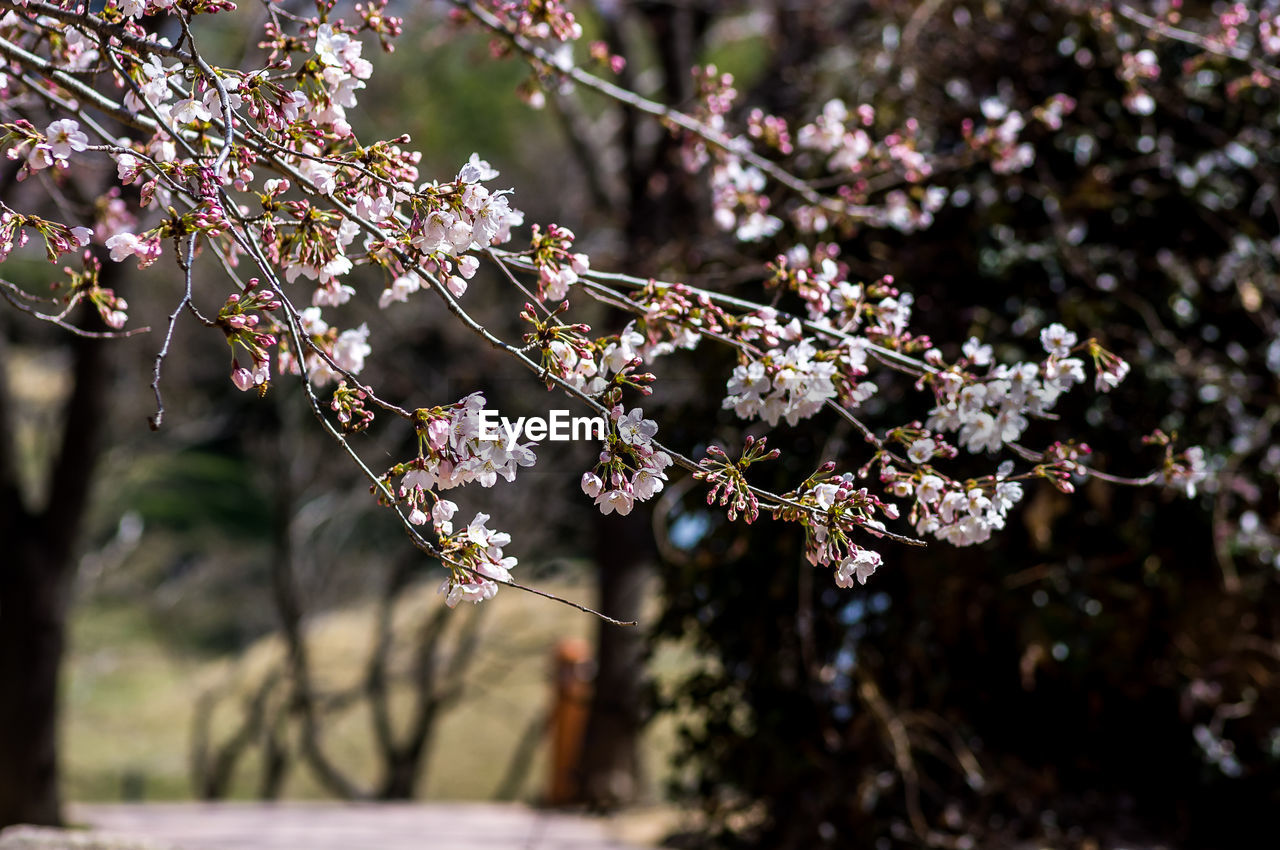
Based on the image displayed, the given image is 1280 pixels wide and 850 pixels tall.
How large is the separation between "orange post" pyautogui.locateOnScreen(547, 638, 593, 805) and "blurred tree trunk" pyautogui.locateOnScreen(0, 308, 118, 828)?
7.35ft

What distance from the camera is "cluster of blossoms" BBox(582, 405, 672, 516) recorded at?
137 centimetres

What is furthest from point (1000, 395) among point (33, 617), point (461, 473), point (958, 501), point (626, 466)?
point (33, 617)

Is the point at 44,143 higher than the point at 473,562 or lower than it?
higher

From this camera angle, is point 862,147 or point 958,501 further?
point 862,147

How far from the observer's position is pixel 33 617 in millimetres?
4281

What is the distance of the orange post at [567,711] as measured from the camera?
5594 mm

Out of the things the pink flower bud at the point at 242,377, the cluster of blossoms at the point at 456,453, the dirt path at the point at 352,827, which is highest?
the pink flower bud at the point at 242,377

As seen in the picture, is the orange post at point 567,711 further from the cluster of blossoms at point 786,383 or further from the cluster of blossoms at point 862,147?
the cluster of blossoms at point 786,383

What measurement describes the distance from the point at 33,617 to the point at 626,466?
3.70m

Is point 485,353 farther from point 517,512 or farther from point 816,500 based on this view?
point 816,500

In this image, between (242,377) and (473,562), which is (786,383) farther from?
(242,377)

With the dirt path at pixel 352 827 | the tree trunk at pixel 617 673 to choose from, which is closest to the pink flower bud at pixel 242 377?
the dirt path at pixel 352 827

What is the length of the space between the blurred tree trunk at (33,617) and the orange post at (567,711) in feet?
7.35

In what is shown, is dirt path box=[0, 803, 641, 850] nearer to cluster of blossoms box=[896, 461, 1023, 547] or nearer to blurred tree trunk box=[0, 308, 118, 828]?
blurred tree trunk box=[0, 308, 118, 828]
